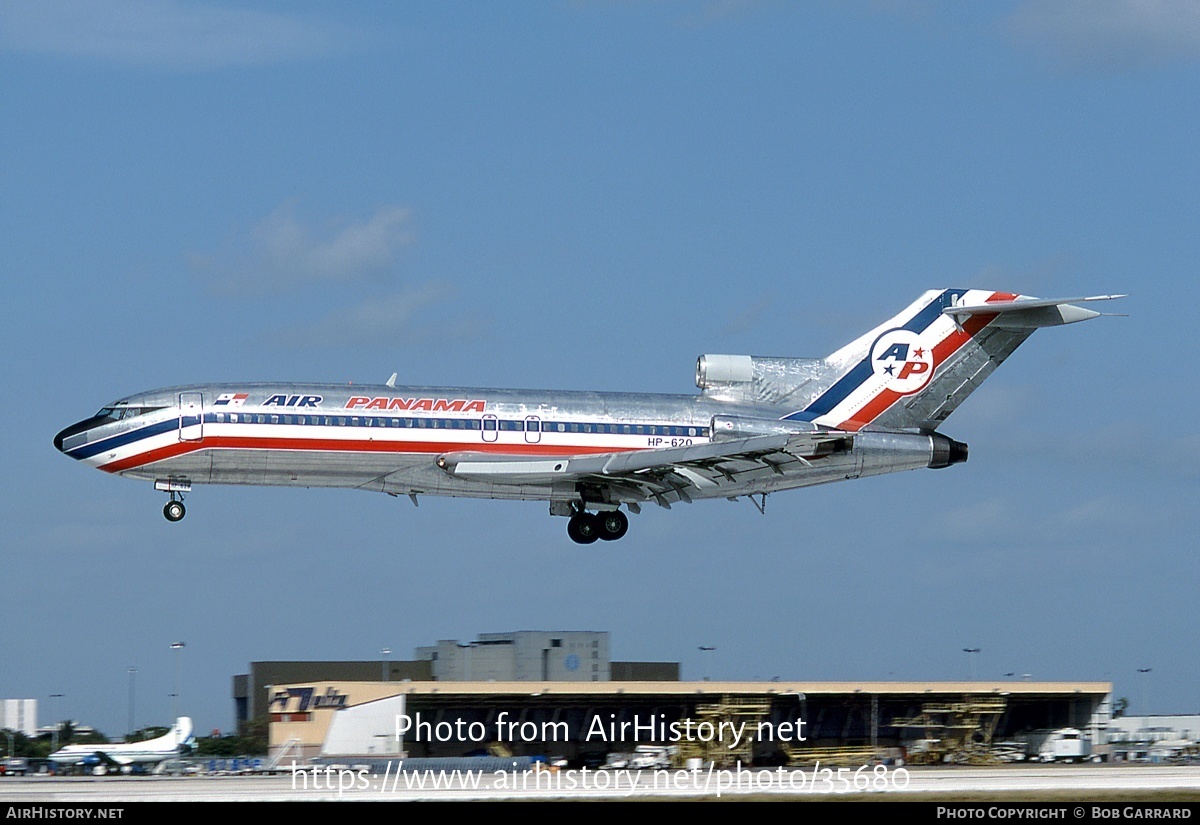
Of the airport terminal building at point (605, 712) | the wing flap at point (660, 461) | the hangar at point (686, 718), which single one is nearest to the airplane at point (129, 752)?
the airport terminal building at point (605, 712)

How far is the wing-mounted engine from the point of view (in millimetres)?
45688

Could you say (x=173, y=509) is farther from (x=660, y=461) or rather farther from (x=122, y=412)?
(x=660, y=461)

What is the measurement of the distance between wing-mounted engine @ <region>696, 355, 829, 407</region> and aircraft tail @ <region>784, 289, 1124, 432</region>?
10.5 inches

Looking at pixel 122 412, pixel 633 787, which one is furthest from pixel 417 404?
pixel 633 787

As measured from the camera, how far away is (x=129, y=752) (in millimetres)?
56219

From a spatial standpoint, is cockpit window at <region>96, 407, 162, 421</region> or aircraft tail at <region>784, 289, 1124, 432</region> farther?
aircraft tail at <region>784, 289, 1124, 432</region>

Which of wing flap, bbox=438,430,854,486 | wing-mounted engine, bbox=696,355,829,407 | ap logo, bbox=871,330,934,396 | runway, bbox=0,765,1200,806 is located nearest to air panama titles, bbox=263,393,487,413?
wing flap, bbox=438,430,854,486

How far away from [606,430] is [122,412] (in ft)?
42.4

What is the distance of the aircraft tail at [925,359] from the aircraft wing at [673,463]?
316 centimetres

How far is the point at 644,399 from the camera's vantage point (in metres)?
44.4

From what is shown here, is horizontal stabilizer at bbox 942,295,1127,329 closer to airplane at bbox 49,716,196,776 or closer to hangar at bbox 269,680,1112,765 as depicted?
hangar at bbox 269,680,1112,765
